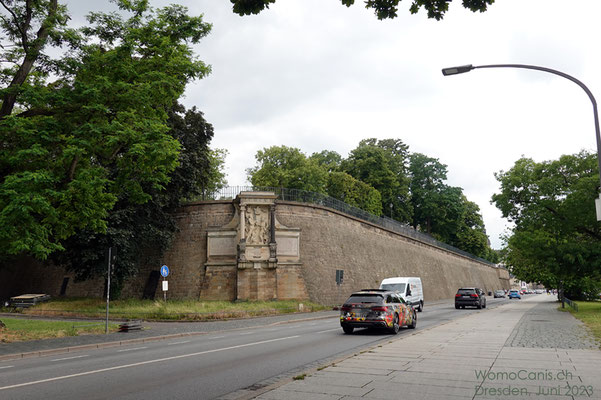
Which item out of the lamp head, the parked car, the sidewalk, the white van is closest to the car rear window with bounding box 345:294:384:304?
the parked car

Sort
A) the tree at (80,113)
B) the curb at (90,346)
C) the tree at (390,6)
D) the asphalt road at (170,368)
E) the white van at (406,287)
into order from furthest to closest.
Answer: the white van at (406,287)
the tree at (80,113)
the curb at (90,346)
the asphalt road at (170,368)
the tree at (390,6)

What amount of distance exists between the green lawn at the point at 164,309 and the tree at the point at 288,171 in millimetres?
32281

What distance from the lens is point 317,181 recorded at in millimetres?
64812

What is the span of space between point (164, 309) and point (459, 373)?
1987 centimetres

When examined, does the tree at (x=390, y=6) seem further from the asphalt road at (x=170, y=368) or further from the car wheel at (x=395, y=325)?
the car wheel at (x=395, y=325)

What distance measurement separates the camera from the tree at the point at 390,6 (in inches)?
253

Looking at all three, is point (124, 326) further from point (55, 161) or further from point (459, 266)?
point (459, 266)

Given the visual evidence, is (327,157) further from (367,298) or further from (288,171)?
(367,298)

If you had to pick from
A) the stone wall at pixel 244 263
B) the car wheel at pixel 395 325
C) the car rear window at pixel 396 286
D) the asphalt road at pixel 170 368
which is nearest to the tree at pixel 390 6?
the asphalt road at pixel 170 368

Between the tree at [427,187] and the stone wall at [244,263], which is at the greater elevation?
the tree at [427,187]

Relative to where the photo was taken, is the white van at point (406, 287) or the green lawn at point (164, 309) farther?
the white van at point (406, 287)

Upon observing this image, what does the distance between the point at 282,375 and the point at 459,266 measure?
239 ft

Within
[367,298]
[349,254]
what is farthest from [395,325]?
[349,254]

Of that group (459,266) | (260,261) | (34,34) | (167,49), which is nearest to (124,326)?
(167,49)
